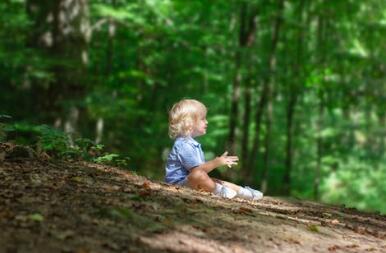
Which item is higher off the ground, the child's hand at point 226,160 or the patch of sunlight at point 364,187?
the child's hand at point 226,160

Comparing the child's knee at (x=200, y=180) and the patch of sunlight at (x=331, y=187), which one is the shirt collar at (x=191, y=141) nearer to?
the child's knee at (x=200, y=180)

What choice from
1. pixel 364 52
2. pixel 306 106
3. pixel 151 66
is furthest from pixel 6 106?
pixel 306 106

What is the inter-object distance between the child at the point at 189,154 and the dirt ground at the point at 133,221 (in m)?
0.58

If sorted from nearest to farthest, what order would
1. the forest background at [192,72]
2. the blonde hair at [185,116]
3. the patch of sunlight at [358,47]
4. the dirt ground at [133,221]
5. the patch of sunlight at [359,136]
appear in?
the dirt ground at [133,221], the blonde hair at [185,116], the forest background at [192,72], the patch of sunlight at [358,47], the patch of sunlight at [359,136]

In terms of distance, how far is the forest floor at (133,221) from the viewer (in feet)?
11.3

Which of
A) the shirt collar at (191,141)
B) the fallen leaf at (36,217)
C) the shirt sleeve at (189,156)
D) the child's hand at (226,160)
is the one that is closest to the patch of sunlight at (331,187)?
the shirt collar at (191,141)

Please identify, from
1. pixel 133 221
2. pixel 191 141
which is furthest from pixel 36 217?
pixel 191 141

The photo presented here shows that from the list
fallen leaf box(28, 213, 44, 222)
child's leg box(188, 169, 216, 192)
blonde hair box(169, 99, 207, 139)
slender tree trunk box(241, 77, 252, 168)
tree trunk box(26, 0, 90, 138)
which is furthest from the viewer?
slender tree trunk box(241, 77, 252, 168)

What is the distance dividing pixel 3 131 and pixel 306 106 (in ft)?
83.3

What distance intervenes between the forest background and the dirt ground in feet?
7.26

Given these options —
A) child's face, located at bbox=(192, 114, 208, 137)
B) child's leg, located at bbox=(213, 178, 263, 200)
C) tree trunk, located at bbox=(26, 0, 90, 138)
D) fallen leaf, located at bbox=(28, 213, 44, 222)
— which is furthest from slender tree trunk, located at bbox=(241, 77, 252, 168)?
fallen leaf, located at bbox=(28, 213, 44, 222)

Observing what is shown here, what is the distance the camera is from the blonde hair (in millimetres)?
6301

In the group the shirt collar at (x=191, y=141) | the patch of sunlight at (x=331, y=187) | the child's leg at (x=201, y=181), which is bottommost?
the patch of sunlight at (x=331, y=187)

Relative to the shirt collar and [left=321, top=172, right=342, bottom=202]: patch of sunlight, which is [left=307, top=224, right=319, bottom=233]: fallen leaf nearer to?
the shirt collar
